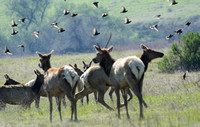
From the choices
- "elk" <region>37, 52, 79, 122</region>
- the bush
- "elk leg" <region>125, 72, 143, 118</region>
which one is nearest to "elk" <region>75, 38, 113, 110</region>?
"elk" <region>37, 52, 79, 122</region>

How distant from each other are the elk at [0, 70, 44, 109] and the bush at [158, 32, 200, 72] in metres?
14.2

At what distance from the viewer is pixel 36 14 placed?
96000 mm

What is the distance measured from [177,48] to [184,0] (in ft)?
232

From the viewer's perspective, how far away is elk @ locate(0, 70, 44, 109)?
662 inches

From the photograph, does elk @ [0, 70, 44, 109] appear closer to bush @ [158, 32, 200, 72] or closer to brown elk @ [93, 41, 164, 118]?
brown elk @ [93, 41, 164, 118]

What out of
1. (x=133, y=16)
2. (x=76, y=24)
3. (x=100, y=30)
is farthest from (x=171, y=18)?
(x=76, y=24)

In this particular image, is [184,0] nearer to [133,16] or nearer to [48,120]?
[133,16]

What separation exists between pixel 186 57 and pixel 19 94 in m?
15.7

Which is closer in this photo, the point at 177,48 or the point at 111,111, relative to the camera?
the point at 111,111

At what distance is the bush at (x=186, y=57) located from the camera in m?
29.5

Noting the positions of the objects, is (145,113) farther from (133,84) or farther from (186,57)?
(186,57)

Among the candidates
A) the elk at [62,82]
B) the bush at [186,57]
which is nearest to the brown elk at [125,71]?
the elk at [62,82]

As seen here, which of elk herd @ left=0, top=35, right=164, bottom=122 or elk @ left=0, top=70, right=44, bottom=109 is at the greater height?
elk herd @ left=0, top=35, right=164, bottom=122

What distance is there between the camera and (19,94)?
1720 centimetres
